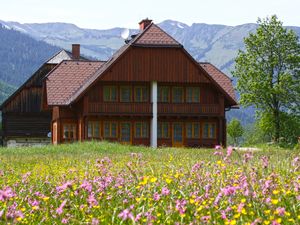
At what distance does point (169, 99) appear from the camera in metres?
43.4

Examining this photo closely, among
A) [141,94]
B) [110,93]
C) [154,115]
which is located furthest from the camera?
[141,94]

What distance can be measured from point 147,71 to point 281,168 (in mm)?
31906

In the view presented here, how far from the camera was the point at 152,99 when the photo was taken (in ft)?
139

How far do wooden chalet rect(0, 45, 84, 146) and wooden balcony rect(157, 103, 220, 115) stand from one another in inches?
758

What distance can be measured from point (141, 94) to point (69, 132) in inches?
249

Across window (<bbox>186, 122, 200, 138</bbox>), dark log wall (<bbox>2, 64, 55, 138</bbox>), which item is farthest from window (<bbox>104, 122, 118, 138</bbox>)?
dark log wall (<bbox>2, 64, 55, 138</bbox>)

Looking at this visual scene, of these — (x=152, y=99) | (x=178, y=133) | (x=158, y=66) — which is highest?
(x=158, y=66)

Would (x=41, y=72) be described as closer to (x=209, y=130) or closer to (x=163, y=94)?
(x=163, y=94)

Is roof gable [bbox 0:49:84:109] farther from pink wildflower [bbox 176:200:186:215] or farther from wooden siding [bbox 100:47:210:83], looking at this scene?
pink wildflower [bbox 176:200:186:215]

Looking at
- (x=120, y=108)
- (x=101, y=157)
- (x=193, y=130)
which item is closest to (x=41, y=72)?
(x=120, y=108)

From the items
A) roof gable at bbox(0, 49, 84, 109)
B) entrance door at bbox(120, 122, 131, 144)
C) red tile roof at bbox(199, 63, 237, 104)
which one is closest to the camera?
entrance door at bbox(120, 122, 131, 144)

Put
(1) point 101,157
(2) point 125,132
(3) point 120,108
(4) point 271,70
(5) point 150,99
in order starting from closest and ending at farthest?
(1) point 101,157 → (3) point 120,108 → (2) point 125,132 → (5) point 150,99 → (4) point 271,70

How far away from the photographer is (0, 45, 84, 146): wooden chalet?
59312 millimetres

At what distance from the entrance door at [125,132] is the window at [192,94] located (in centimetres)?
449
